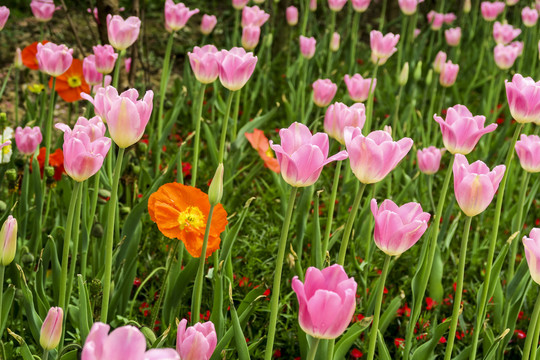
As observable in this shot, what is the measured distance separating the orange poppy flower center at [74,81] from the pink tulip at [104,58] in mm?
386

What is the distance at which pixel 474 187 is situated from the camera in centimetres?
120

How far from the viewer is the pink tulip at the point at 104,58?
1872mm

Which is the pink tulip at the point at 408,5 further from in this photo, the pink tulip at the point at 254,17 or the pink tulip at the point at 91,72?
the pink tulip at the point at 91,72

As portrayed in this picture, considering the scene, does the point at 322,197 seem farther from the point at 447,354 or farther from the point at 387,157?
the point at 387,157

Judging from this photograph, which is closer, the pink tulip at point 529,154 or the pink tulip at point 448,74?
the pink tulip at point 529,154

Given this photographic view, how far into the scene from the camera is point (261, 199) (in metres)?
2.60

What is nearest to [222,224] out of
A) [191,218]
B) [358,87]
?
[191,218]

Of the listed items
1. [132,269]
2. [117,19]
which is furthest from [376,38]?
[132,269]

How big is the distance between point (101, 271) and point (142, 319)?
30cm

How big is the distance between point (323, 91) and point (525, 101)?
86cm

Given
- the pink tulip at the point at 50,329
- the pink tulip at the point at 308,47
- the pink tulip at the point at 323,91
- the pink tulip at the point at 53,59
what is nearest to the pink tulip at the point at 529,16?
the pink tulip at the point at 308,47

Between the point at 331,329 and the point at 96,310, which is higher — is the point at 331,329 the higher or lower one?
the higher one

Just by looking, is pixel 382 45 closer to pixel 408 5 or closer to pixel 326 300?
pixel 408 5

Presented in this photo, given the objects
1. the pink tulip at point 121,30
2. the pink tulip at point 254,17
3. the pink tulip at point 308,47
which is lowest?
the pink tulip at point 308,47
